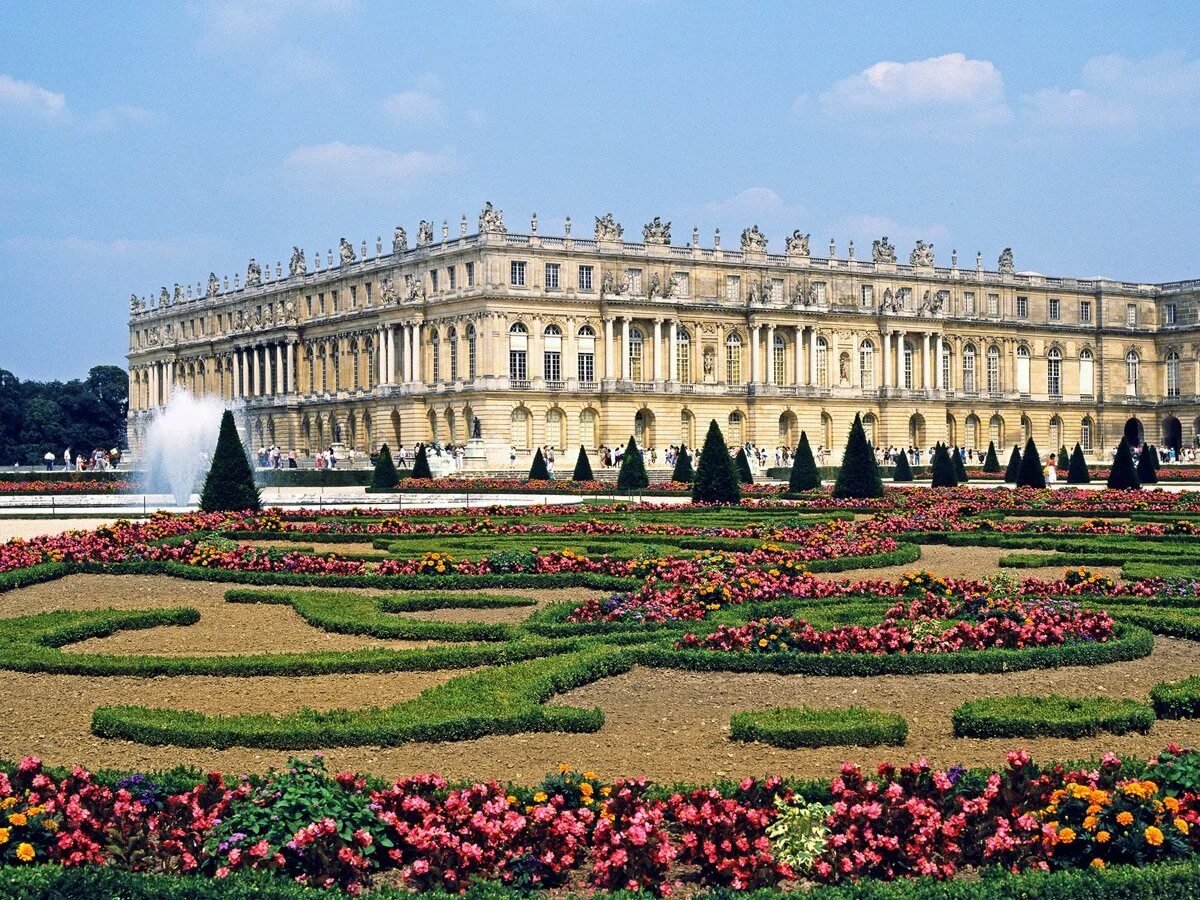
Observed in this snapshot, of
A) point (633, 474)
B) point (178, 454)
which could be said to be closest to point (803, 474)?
point (633, 474)

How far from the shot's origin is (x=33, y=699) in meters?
12.4

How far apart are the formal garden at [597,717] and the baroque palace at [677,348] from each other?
4597 cm

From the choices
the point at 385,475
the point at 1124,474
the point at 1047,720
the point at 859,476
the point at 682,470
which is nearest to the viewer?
the point at 1047,720

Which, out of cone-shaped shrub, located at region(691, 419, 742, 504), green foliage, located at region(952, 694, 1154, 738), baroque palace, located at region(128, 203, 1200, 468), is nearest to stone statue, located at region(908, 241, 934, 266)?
baroque palace, located at region(128, 203, 1200, 468)

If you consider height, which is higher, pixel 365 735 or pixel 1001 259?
pixel 1001 259

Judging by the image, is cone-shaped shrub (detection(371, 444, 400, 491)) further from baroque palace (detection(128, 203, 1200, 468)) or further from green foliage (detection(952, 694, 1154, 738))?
green foliage (detection(952, 694, 1154, 738))

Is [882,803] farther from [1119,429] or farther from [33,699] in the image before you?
[1119,429]

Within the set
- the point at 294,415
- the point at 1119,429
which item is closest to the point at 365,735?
the point at 294,415

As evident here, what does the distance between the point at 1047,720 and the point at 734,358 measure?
68363 millimetres

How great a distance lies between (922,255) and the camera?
84.3 metres

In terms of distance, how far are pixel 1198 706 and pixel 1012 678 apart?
1.81m

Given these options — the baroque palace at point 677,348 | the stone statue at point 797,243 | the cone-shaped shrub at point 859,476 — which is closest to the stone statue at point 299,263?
the baroque palace at point 677,348

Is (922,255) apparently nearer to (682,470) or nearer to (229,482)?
(682,470)

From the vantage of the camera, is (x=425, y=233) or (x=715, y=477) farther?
(x=425, y=233)
